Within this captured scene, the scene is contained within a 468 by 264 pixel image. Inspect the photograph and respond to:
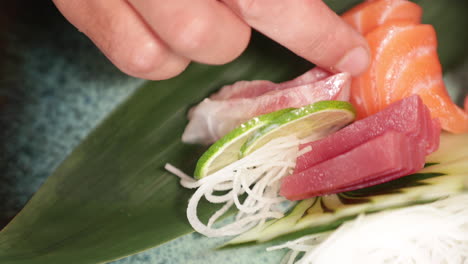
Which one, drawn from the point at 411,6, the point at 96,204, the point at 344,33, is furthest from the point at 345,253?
the point at 411,6

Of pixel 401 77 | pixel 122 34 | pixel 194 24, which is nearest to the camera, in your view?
pixel 194 24

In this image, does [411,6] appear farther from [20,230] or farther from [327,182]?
[20,230]

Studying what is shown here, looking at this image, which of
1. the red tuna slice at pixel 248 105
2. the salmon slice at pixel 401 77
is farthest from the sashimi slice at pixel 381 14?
the red tuna slice at pixel 248 105

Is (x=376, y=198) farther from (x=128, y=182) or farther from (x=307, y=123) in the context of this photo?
(x=128, y=182)

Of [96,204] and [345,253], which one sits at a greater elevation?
[96,204]

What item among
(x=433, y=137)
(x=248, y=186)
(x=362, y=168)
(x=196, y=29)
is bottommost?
(x=433, y=137)

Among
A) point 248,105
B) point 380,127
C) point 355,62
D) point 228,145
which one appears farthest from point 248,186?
point 355,62
